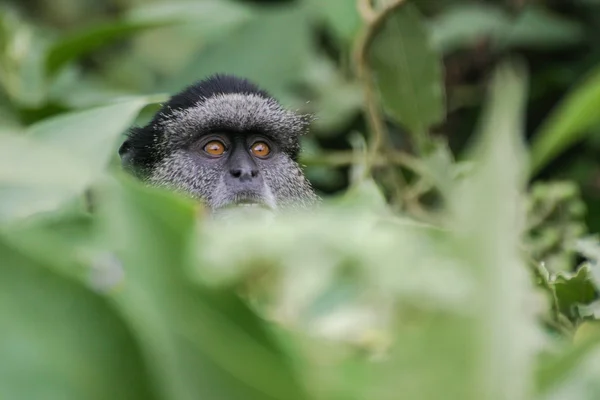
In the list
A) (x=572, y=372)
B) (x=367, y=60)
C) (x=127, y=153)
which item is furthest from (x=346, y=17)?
(x=572, y=372)

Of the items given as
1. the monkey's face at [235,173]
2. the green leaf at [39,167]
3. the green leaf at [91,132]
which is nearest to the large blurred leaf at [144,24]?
the monkey's face at [235,173]

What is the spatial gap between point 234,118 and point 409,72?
0.62 meters

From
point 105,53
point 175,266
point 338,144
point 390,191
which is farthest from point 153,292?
point 105,53

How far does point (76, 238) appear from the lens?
0.84 metres

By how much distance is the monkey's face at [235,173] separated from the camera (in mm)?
2471

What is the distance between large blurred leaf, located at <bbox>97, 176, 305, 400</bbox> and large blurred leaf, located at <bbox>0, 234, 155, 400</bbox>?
17mm

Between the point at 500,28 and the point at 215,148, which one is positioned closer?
the point at 215,148

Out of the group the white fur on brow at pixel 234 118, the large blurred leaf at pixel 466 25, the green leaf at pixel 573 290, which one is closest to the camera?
the green leaf at pixel 573 290

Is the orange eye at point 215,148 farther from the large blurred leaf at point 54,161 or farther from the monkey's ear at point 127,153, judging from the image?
the large blurred leaf at point 54,161

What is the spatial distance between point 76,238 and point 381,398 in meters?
0.34

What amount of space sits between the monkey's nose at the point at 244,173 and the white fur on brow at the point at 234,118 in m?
0.22

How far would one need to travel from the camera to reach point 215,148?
2.72m

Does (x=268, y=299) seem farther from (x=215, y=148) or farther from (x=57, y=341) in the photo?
(x=215, y=148)

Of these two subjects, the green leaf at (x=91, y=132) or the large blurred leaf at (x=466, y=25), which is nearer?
the green leaf at (x=91, y=132)
